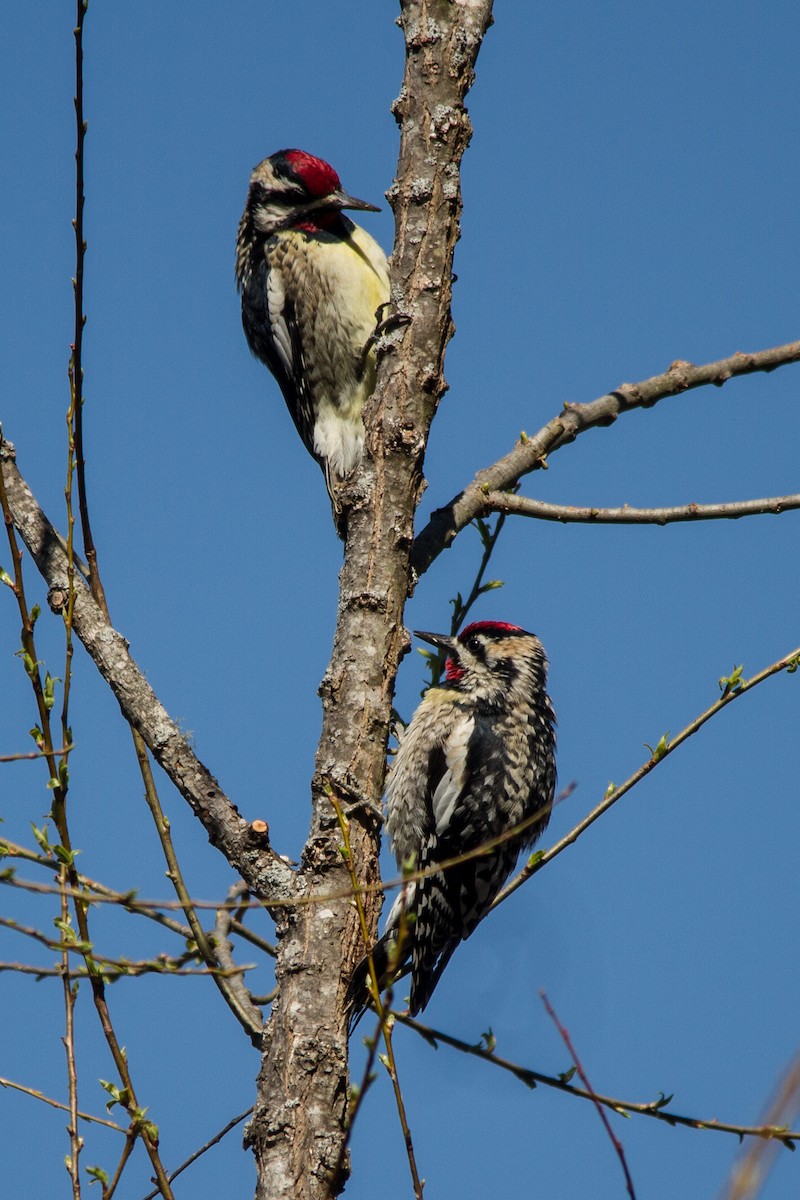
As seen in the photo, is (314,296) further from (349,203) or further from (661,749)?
(661,749)

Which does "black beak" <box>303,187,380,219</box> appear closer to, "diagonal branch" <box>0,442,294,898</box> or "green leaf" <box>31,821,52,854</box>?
"diagonal branch" <box>0,442,294,898</box>

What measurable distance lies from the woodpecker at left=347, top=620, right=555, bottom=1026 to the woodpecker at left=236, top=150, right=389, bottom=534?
3.04 feet

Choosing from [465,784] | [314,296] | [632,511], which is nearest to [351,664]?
[632,511]

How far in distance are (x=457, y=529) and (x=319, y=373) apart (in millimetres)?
2043

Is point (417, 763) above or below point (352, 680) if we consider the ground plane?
above

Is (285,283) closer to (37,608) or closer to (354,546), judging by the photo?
(354,546)

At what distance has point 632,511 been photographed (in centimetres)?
339

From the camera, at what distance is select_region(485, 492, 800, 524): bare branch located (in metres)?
3.31

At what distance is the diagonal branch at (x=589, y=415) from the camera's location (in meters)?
3.56

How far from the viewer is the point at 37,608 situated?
247cm

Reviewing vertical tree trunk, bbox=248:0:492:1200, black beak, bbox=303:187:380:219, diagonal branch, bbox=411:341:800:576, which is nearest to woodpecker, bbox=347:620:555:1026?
diagonal branch, bbox=411:341:800:576

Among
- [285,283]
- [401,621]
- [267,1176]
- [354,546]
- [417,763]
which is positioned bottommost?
[267,1176]

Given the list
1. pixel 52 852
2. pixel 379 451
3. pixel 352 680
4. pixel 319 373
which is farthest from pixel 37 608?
pixel 319 373

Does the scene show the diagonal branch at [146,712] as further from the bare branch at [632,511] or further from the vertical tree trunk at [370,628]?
the bare branch at [632,511]
